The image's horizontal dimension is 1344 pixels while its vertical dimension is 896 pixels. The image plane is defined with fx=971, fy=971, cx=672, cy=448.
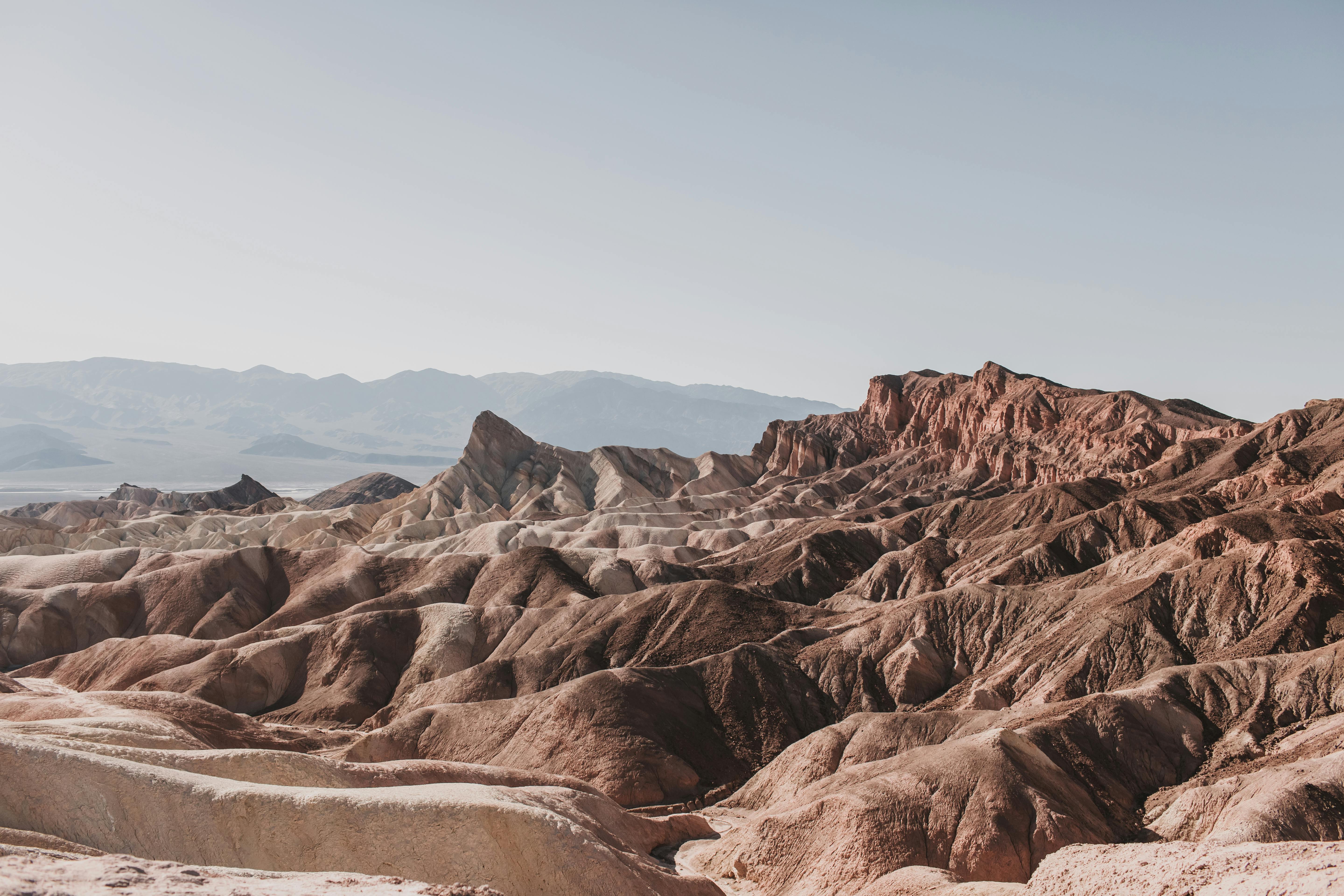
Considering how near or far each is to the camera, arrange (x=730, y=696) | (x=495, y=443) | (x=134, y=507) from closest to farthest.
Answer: (x=730, y=696), (x=495, y=443), (x=134, y=507)

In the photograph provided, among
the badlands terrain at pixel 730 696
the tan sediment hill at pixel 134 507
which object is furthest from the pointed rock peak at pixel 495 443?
the tan sediment hill at pixel 134 507

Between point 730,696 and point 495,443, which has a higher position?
point 495,443

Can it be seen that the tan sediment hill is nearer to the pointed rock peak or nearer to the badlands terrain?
the pointed rock peak

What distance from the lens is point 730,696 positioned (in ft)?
184

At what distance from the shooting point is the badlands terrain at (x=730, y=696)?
25891 mm

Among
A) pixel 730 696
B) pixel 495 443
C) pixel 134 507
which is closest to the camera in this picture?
pixel 730 696

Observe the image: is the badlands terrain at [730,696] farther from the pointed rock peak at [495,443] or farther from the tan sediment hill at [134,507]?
the tan sediment hill at [134,507]

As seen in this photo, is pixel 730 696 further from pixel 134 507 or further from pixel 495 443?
pixel 134 507

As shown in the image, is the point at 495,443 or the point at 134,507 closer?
the point at 495,443

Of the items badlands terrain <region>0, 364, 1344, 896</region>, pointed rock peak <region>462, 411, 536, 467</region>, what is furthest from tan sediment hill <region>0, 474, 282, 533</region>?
badlands terrain <region>0, 364, 1344, 896</region>

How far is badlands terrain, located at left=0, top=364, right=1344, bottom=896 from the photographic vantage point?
25891mm

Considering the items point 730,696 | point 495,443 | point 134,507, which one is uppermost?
point 495,443

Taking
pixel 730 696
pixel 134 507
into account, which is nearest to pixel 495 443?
pixel 134 507

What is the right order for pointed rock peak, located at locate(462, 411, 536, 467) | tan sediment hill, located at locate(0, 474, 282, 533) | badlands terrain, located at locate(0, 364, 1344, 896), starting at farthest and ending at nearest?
tan sediment hill, located at locate(0, 474, 282, 533) < pointed rock peak, located at locate(462, 411, 536, 467) < badlands terrain, located at locate(0, 364, 1344, 896)
